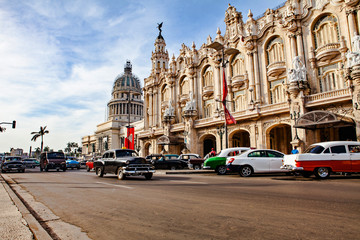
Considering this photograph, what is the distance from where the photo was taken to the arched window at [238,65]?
33.2 m

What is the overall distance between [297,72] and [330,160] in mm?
14809

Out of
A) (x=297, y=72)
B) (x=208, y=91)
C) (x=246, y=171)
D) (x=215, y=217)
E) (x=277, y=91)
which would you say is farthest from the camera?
(x=208, y=91)

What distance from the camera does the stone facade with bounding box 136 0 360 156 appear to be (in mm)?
23016

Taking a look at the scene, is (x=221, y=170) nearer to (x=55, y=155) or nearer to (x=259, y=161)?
(x=259, y=161)

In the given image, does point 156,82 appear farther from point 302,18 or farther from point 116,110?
point 116,110

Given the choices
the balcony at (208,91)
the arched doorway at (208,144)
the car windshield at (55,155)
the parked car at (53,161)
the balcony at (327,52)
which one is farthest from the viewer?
the arched doorway at (208,144)

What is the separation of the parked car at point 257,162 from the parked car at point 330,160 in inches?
81.2

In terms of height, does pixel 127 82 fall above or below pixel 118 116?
above

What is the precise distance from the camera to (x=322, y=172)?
12.7 meters

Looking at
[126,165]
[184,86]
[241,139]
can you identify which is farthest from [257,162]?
[184,86]

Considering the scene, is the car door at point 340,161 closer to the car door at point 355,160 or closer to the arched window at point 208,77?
the car door at point 355,160

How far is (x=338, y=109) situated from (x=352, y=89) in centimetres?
231

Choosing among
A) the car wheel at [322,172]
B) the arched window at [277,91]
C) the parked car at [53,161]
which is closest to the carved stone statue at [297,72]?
the arched window at [277,91]

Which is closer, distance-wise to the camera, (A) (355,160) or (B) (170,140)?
(A) (355,160)
